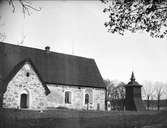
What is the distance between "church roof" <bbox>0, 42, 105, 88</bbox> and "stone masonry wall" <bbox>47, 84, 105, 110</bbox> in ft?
1.96

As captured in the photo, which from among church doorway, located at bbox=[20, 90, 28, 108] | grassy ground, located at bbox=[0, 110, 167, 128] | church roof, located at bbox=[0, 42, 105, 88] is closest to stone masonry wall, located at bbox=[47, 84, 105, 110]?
church roof, located at bbox=[0, 42, 105, 88]

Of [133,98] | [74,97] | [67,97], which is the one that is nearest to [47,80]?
[67,97]

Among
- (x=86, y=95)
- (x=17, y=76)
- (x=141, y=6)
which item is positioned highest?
(x=141, y=6)

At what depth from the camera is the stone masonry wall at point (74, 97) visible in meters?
28.0

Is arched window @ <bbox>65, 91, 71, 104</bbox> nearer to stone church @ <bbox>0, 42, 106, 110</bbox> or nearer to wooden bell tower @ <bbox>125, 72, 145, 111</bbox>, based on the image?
stone church @ <bbox>0, 42, 106, 110</bbox>

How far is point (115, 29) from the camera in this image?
352 inches

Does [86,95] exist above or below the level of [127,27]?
below

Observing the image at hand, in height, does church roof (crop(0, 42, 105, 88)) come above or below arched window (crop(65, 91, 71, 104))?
above

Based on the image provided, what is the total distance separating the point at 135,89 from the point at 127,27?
32.1 m

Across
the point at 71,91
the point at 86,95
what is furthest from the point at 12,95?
the point at 86,95

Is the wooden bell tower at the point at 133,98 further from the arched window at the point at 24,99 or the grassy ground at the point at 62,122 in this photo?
the grassy ground at the point at 62,122

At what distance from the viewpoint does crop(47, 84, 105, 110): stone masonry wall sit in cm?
2800

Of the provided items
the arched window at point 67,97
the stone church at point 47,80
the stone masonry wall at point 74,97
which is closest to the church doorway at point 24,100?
the stone church at point 47,80

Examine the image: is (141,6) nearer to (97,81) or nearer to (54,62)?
(54,62)
